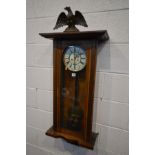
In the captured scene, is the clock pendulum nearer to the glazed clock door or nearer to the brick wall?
the glazed clock door

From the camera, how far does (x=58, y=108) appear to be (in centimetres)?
99

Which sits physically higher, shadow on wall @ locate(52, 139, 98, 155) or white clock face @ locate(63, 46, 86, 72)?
white clock face @ locate(63, 46, 86, 72)

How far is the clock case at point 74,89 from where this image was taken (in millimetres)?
867

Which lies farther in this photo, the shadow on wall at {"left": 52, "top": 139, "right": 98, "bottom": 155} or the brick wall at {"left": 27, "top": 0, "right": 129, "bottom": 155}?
the shadow on wall at {"left": 52, "top": 139, "right": 98, "bottom": 155}

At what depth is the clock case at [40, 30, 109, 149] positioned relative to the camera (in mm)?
867

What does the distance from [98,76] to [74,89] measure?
8.2 inches

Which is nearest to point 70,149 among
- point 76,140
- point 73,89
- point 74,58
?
point 76,140

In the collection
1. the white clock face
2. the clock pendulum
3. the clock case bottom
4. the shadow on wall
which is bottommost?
the shadow on wall

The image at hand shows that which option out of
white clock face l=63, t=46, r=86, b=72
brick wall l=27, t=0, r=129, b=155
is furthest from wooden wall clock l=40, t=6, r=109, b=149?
brick wall l=27, t=0, r=129, b=155

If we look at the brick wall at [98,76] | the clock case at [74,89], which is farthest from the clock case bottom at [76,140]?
the brick wall at [98,76]

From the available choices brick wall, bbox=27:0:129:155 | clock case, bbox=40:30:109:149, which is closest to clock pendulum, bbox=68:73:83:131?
clock case, bbox=40:30:109:149

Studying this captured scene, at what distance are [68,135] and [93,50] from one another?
0.59m
